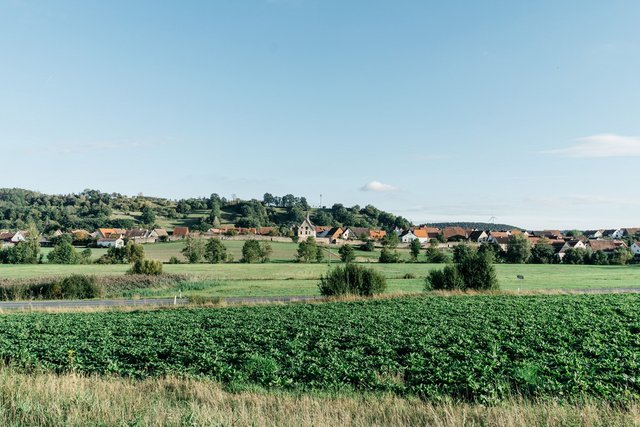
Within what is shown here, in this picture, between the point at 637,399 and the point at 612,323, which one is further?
the point at 612,323

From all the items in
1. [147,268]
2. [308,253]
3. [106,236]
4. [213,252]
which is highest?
[106,236]

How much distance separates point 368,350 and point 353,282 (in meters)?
26.7

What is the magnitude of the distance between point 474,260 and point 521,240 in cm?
7286

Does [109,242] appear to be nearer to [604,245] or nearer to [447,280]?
[447,280]

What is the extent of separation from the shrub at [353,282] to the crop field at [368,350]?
1512cm

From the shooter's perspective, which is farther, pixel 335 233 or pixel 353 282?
pixel 335 233

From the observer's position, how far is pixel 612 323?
22453mm

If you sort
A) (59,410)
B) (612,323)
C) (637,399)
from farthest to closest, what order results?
(612,323), (637,399), (59,410)

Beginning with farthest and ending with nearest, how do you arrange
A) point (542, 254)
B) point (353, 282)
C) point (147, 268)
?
point (542, 254)
point (147, 268)
point (353, 282)

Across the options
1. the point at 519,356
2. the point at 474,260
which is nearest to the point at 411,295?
the point at 474,260

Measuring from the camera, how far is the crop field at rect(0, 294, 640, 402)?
12.3 metres

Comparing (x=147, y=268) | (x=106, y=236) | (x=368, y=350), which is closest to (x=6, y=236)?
(x=106, y=236)

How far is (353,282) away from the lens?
43250 millimetres

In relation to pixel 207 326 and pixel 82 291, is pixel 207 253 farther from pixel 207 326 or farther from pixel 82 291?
pixel 207 326
